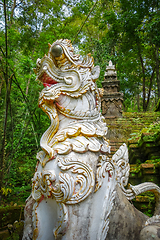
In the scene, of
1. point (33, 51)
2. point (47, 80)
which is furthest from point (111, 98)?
point (47, 80)

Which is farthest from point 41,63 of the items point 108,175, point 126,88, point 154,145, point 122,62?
point 126,88

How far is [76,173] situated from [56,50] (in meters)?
0.98

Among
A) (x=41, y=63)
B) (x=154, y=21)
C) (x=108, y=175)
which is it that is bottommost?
(x=108, y=175)

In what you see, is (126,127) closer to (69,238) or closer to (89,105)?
(89,105)

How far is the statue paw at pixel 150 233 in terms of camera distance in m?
1.26

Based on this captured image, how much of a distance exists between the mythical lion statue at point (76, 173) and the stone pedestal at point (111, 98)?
458 cm

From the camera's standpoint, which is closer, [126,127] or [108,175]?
[108,175]

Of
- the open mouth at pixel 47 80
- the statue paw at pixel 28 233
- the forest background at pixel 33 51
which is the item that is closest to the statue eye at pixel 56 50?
the open mouth at pixel 47 80

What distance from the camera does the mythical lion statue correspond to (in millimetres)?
1225

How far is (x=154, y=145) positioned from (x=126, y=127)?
1865 mm

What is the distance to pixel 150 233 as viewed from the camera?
4.24ft

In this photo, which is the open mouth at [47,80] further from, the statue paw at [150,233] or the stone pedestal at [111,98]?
the stone pedestal at [111,98]

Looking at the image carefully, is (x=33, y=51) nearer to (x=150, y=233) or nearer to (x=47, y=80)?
(x=47, y=80)

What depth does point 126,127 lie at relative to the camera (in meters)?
5.06
